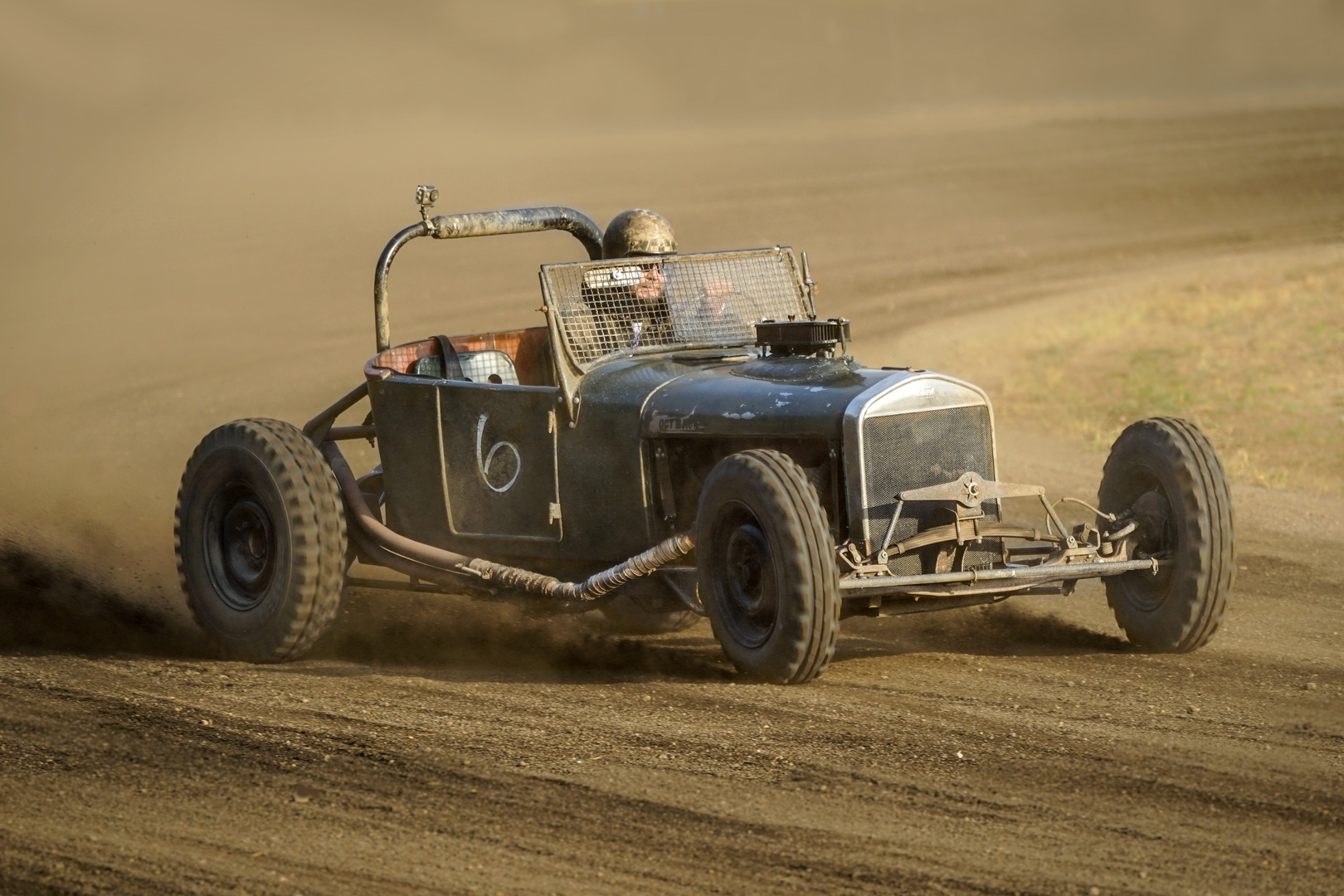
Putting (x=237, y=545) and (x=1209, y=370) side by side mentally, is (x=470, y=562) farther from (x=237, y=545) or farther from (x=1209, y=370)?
(x=1209, y=370)

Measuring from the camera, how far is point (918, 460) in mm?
6949

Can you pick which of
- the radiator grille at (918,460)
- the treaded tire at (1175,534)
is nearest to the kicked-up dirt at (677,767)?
the treaded tire at (1175,534)

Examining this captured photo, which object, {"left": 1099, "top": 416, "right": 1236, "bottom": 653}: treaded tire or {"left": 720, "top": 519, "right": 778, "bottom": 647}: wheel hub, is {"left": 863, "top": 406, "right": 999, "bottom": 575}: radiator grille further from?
{"left": 1099, "top": 416, "right": 1236, "bottom": 653}: treaded tire

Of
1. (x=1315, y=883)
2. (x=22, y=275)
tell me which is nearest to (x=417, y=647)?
(x=1315, y=883)

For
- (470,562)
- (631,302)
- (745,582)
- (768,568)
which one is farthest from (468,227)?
(768,568)

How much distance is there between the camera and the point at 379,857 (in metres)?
4.89

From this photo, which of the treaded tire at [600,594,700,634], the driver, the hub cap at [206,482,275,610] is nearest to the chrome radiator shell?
the driver

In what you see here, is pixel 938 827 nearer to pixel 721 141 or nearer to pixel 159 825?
pixel 159 825

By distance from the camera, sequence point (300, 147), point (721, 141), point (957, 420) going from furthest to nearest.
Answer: point (721, 141), point (300, 147), point (957, 420)

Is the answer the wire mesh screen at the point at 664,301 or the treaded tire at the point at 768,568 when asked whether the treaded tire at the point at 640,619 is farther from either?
the treaded tire at the point at 768,568

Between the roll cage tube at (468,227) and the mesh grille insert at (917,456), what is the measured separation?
244 cm

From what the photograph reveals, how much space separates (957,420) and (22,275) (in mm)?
19543

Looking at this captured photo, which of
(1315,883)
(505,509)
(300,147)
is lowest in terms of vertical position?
(1315,883)

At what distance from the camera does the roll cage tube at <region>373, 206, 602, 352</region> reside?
8.47 meters
